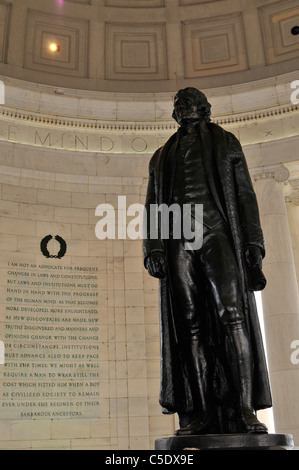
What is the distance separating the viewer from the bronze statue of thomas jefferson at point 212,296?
4176 millimetres

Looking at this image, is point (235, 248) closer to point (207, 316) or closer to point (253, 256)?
point (253, 256)

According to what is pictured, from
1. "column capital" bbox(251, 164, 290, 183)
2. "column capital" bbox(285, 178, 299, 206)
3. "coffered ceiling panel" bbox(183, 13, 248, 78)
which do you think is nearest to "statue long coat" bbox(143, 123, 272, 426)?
"column capital" bbox(251, 164, 290, 183)

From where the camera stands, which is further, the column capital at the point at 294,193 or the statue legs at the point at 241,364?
the column capital at the point at 294,193

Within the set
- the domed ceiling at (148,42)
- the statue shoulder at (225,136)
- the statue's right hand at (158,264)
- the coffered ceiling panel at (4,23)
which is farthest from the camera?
the domed ceiling at (148,42)

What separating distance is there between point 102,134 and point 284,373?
20.5 ft

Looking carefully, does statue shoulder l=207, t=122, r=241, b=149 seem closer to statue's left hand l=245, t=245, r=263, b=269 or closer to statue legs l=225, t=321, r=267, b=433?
statue's left hand l=245, t=245, r=263, b=269

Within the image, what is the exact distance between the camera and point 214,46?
44.1ft

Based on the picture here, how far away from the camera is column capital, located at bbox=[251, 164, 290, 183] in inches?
464

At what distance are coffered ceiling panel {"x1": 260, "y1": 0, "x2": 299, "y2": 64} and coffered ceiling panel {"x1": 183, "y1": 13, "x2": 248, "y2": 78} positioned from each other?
557mm

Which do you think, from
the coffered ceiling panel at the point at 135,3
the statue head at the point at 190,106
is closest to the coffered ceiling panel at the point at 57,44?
the coffered ceiling panel at the point at 135,3

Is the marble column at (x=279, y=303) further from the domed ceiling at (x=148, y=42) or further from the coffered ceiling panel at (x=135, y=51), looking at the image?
the coffered ceiling panel at (x=135, y=51)

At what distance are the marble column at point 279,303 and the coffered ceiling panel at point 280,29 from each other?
2889mm

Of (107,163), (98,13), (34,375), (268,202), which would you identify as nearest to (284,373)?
(268,202)

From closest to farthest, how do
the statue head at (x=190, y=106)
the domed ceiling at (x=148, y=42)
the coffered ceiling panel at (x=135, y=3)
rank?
the statue head at (x=190, y=106), the domed ceiling at (x=148, y=42), the coffered ceiling panel at (x=135, y=3)
